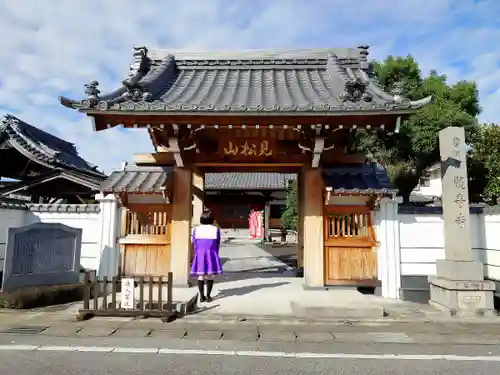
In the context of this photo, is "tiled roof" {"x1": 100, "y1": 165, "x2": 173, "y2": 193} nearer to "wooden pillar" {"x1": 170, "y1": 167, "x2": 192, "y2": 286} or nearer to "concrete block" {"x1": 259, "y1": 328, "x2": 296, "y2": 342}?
"wooden pillar" {"x1": 170, "y1": 167, "x2": 192, "y2": 286}

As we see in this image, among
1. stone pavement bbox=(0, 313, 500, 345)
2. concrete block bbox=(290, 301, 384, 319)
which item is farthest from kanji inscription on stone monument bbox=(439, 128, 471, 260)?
concrete block bbox=(290, 301, 384, 319)

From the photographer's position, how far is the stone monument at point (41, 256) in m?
7.01

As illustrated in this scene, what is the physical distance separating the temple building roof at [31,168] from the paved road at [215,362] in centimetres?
944

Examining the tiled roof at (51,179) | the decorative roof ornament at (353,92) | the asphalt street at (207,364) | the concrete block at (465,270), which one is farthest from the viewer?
the tiled roof at (51,179)

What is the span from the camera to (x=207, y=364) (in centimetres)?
411

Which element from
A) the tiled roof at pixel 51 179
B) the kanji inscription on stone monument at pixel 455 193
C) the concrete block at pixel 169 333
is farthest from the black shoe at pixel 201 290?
the tiled roof at pixel 51 179

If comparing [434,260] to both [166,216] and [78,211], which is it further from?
[78,211]

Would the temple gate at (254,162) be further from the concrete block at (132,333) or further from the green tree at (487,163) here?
the green tree at (487,163)

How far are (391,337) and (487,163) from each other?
470 inches

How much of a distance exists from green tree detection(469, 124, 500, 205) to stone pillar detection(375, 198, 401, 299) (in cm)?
844

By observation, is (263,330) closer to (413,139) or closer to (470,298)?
(470,298)

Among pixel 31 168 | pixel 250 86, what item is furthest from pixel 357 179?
pixel 31 168

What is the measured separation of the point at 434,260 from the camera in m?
8.09

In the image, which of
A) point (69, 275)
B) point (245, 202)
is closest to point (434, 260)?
point (69, 275)
